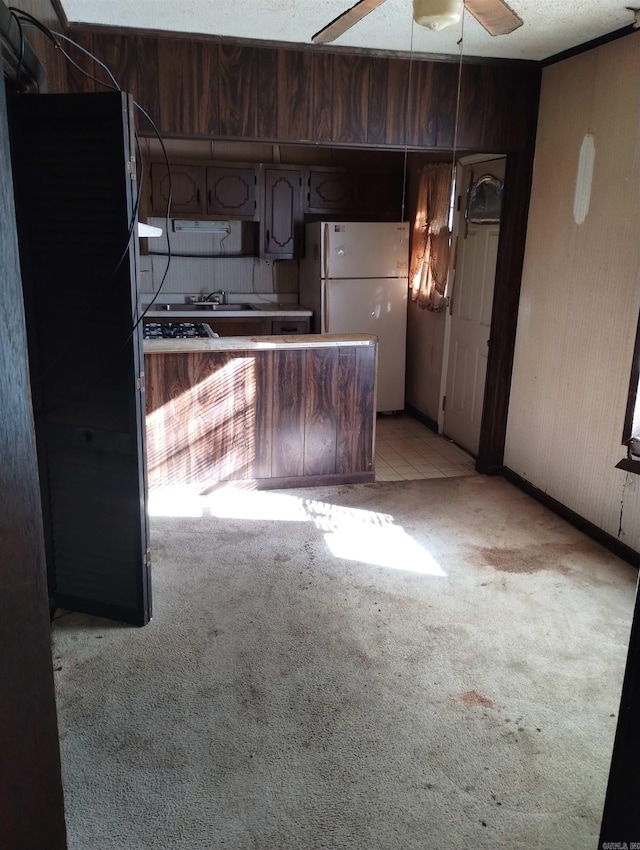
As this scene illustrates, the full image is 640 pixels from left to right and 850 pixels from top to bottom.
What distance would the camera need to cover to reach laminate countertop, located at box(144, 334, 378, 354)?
3805 millimetres

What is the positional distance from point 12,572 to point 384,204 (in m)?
5.79

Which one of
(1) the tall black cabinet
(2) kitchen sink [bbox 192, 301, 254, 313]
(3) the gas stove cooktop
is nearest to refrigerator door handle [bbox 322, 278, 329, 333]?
(2) kitchen sink [bbox 192, 301, 254, 313]

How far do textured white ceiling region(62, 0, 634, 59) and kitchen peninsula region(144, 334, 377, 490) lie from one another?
1627 mm

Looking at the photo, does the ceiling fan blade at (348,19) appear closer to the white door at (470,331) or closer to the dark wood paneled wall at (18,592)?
the dark wood paneled wall at (18,592)

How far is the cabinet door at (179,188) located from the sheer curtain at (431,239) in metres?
1.90

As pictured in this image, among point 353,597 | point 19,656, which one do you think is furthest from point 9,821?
point 353,597

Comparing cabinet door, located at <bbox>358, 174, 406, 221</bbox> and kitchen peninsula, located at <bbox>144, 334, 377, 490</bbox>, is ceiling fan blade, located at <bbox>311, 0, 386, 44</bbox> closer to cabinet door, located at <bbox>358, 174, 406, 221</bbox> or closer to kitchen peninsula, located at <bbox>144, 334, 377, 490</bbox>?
kitchen peninsula, located at <bbox>144, 334, 377, 490</bbox>

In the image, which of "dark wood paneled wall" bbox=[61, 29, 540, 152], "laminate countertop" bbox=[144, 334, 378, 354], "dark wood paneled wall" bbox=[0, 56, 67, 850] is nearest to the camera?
"dark wood paneled wall" bbox=[0, 56, 67, 850]

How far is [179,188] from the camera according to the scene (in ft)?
18.7

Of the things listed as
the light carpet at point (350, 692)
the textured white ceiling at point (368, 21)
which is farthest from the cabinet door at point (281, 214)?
the light carpet at point (350, 692)

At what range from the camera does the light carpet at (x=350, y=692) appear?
6.02 ft

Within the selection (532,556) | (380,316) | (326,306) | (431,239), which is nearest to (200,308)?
(326,306)

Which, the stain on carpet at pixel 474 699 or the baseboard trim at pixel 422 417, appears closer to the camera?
the stain on carpet at pixel 474 699

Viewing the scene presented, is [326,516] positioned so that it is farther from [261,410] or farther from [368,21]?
[368,21]
